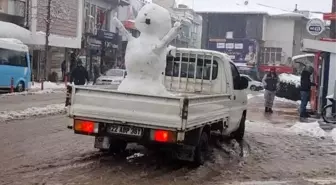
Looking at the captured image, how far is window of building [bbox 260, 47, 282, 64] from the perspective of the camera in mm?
64875

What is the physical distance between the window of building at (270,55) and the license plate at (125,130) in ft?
191

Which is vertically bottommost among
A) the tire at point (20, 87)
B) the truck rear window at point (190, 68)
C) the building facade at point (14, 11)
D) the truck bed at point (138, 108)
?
the tire at point (20, 87)

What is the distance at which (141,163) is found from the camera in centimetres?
848

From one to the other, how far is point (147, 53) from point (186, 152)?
5.55ft

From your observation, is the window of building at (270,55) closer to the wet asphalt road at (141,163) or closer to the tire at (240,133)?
the tire at (240,133)

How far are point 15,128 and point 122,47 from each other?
1602 inches

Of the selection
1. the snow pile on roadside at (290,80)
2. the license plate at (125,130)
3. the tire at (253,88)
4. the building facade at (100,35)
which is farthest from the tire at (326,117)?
the tire at (253,88)

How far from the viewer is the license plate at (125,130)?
7.66 meters

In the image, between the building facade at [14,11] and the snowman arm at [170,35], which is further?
the building facade at [14,11]

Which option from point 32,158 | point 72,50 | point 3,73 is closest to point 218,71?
point 32,158

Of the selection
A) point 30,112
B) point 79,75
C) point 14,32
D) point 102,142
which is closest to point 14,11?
point 14,32

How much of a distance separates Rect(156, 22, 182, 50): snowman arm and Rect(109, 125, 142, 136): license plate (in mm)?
1471

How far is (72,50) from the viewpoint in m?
42.6

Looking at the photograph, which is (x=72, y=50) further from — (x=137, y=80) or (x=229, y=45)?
(x=137, y=80)
